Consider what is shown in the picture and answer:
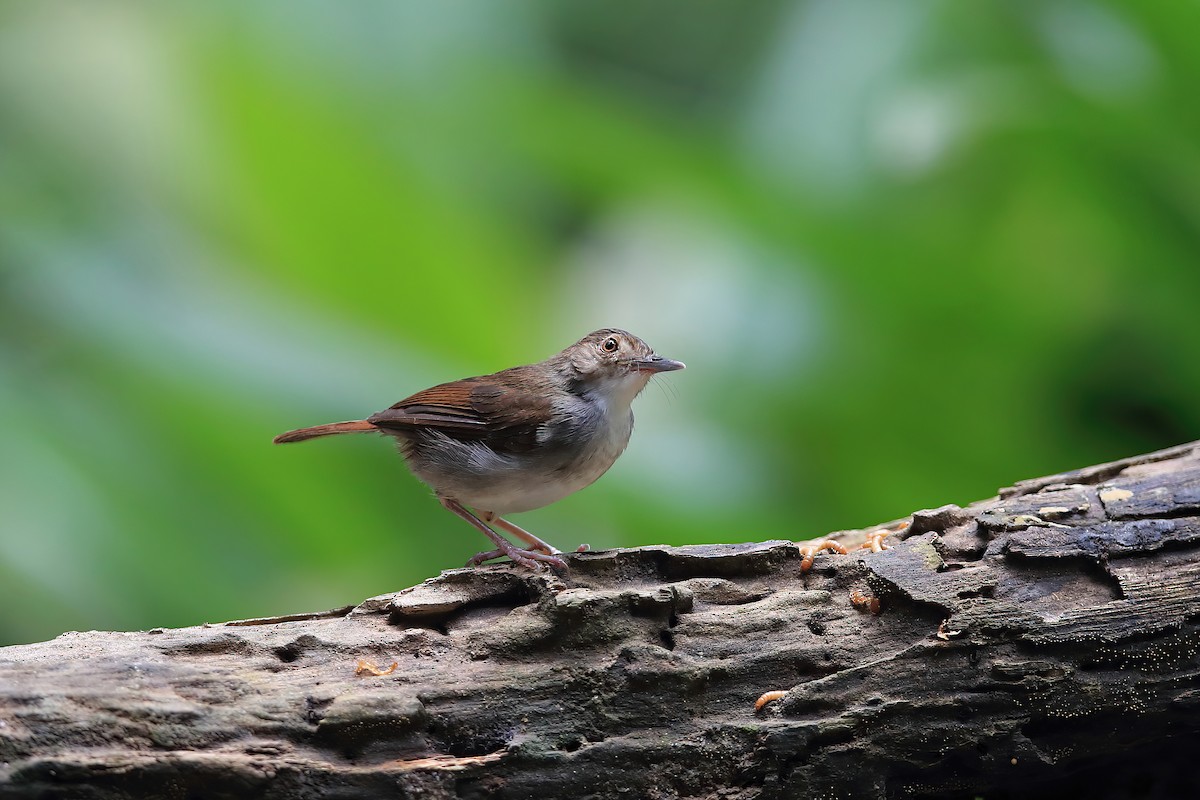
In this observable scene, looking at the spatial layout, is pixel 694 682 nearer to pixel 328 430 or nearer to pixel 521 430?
pixel 521 430

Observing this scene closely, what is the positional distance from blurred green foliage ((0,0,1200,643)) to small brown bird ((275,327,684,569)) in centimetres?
150

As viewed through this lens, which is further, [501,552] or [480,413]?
[480,413]

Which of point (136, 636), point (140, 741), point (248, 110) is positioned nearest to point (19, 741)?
point (140, 741)

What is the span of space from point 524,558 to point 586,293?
3.28 metres

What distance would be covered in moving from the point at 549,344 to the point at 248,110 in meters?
2.14

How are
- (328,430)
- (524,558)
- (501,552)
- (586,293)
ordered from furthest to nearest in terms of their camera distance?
(586,293) → (328,430) → (501,552) → (524,558)

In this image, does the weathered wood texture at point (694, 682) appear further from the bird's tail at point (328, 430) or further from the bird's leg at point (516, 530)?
the bird's tail at point (328, 430)

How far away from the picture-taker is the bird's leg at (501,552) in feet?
10.8

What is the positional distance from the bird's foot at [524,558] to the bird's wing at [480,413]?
370mm

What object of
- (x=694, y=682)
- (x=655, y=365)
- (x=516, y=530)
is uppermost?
(x=655, y=365)

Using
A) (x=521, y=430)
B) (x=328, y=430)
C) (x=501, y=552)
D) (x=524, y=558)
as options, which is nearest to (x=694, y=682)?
(x=524, y=558)

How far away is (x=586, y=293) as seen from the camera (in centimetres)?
642

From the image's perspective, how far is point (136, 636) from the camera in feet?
9.41

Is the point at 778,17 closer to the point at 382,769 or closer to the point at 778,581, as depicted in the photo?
the point at 778,581
